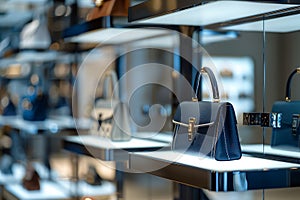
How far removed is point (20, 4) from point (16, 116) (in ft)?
2.24

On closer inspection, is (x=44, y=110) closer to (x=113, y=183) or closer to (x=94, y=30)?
(x=113, y=183)

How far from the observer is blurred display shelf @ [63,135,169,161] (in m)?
1.55

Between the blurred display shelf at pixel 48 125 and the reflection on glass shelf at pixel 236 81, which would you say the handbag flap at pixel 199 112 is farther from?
the blurred display shelf at pixel 48 125

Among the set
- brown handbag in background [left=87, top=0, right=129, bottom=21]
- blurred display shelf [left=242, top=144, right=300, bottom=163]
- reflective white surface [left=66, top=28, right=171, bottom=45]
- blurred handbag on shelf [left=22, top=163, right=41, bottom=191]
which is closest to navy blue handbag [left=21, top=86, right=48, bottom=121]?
blurred handbag on shelf [left=22, top=163, right=41, bottom=191]

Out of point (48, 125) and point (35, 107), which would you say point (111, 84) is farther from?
point (35, 107)

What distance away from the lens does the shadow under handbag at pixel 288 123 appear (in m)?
1.21

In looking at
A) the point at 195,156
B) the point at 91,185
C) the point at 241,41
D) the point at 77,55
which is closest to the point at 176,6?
the point at 195,156

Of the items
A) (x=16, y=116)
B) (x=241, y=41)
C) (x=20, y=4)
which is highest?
(x=20, y=4)

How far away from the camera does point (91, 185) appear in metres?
2.66

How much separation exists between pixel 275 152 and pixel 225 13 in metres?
0.32

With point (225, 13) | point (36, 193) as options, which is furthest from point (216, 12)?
point (36, 193)

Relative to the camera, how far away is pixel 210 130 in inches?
44.3

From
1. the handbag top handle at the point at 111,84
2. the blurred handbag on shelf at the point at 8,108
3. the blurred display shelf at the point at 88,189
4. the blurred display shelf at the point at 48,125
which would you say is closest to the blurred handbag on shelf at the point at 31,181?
the blurred display shelf at the point at 88,189

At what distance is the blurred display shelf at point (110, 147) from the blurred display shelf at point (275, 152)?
0.22 m
